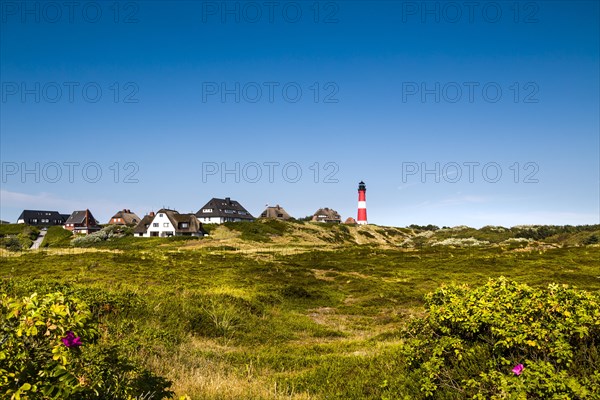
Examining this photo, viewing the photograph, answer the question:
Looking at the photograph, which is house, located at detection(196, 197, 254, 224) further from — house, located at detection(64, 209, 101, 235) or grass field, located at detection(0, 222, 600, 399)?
grass field, located at detection(0, 222, 600, 399)

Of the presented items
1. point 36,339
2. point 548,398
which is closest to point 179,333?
point 36,339

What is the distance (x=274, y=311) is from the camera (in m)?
21.1

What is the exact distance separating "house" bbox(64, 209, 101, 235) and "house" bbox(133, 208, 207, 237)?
22.0 metres

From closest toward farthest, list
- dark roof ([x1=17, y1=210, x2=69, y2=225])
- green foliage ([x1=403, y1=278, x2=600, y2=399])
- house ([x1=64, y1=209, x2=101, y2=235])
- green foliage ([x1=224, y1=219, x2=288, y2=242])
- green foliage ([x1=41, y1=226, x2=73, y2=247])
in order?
green foliage ([x1=403, y1=278, x2=600, y2=399])
green foliage ([x1=41, y1=226, x2=73, y2=247])
green foliage ([x1=224, y1=219, x2=288, y2=242])
house ([x1=64, y1=209, x2=101, y2=235])
dark roof ([x1=17, y1=210, x2=69, y2=225])

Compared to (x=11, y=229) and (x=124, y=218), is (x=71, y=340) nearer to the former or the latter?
(x=11, y=229)

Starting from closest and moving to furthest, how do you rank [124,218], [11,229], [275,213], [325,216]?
[11,229]
[124,218]
[275,213]
[325,216]

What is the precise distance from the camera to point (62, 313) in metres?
3.74

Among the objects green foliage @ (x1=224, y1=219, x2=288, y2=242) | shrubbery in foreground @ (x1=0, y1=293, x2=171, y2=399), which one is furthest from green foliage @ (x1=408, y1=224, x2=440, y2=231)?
shrubbery in foreground @ (x1=0, y1=293, x2=171, y2=399)

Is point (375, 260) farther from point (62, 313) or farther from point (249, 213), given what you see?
point (249, 213)

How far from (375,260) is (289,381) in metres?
41.4

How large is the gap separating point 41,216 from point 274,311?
13659cm

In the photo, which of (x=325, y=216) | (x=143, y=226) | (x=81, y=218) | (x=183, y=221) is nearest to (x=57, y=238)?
(x=143, y=226)

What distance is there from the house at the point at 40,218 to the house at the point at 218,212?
53693 millimetres

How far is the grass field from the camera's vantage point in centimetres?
907
